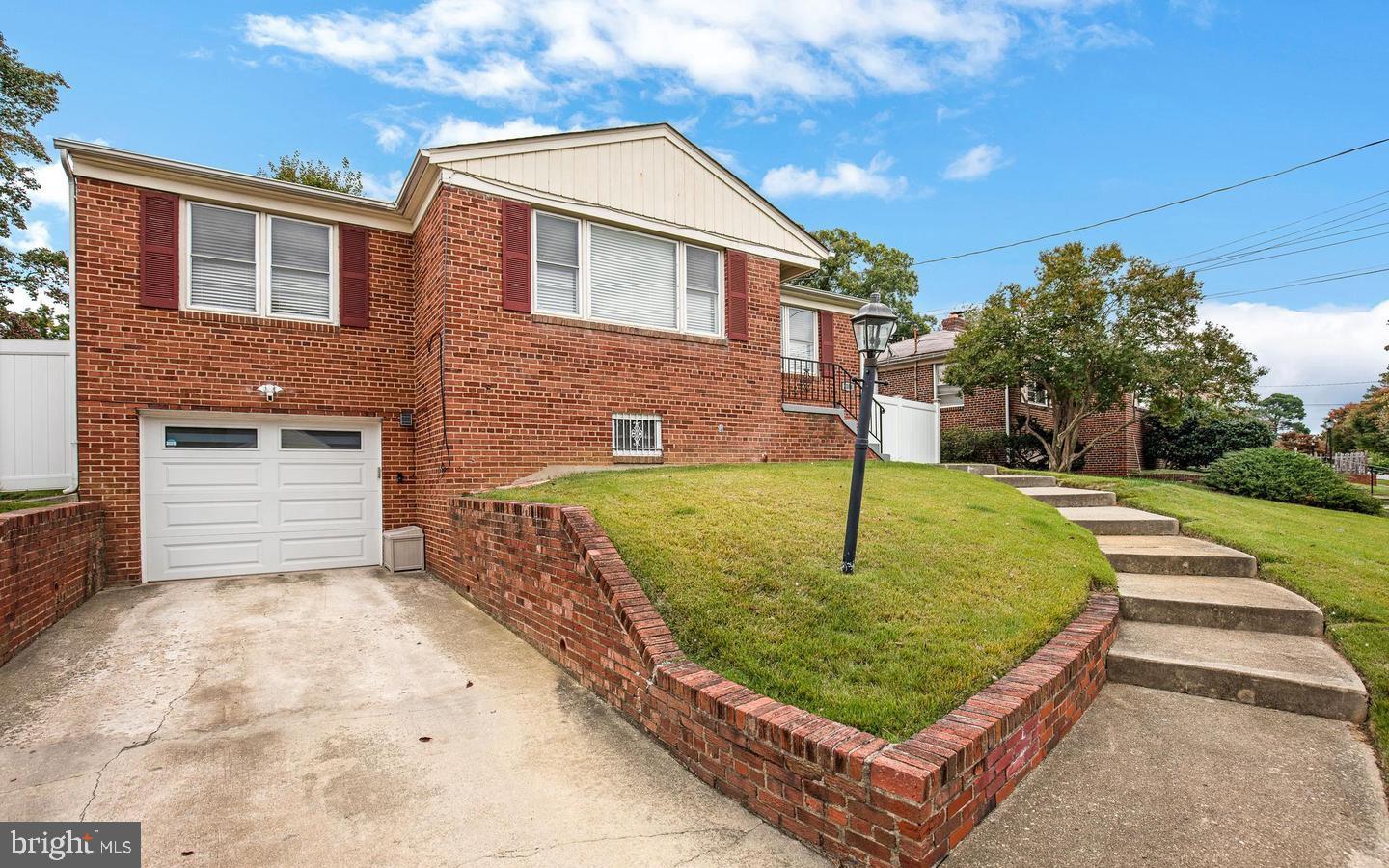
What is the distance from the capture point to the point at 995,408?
21172 mm

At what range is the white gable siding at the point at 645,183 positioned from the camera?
29.2 feet

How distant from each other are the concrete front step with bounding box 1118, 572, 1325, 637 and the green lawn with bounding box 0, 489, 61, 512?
10.2m

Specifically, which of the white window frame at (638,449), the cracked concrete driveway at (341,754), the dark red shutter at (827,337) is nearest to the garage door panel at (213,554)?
the cracked concrete driveway at (341,754)

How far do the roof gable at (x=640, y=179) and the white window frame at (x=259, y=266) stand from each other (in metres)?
2.21

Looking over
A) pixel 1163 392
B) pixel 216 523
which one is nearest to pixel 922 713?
pixel 216 523

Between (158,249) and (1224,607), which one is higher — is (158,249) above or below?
above

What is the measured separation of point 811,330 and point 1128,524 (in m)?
7.34

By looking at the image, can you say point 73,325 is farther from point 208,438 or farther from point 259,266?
point 259,266

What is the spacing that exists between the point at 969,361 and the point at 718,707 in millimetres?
16411

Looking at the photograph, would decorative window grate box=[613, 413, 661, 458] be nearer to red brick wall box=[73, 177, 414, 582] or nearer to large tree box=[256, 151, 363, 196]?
red brick wall box=[73, 177, 414, 582]

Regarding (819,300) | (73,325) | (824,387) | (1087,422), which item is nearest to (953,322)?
(1087,422)

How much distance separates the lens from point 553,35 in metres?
9.10

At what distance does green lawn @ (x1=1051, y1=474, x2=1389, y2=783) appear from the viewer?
13.5 feet

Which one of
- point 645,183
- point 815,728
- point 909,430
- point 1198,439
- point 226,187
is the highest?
point 645,183
